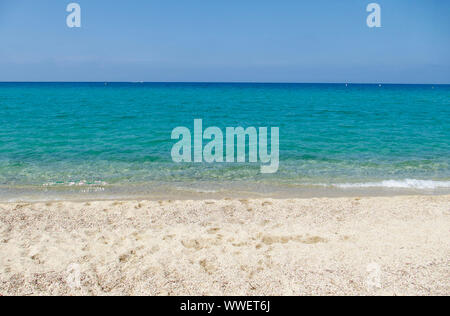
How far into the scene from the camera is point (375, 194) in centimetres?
944

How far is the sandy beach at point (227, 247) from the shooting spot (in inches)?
181

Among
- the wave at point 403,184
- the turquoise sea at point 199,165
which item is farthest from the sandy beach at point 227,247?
the wave at point 403,184

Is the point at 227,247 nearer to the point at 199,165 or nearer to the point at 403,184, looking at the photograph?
the point at 199,165

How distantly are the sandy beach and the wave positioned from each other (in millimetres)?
1771

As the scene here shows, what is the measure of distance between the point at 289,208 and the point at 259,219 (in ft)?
3.39

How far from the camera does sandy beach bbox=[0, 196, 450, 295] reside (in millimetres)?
4609

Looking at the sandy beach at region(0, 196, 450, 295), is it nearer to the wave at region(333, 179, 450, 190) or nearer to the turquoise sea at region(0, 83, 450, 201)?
the turquoise sea at region(0, 83, 450, 201)

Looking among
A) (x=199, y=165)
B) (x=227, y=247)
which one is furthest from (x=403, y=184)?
(x=227, y=247)

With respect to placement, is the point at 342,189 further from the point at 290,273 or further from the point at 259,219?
the point at 290,273

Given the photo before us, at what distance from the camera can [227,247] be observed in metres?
5.75

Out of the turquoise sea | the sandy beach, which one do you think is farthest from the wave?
the sandy beach

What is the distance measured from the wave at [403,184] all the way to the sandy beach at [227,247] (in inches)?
69.7

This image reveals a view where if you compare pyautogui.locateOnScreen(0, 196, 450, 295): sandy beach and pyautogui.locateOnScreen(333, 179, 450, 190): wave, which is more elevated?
pyautogui.locateOnScreen(333, 179, 450, 190): wave
